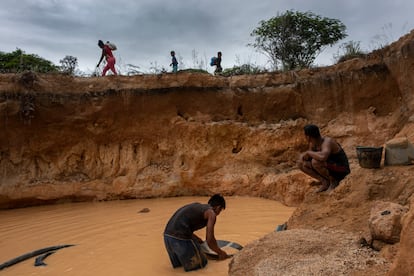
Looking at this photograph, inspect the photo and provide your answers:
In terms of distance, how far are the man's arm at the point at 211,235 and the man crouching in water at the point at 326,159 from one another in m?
1.52

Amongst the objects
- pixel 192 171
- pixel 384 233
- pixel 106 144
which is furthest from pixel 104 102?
pixel 384 233

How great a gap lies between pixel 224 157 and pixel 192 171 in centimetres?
88

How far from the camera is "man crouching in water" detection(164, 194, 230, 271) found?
386 cm

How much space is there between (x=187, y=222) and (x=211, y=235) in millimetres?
353

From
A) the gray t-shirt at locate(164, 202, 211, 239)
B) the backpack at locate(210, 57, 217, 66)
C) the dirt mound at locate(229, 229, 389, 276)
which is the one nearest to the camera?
the dirt mound at locate(229, 229, 389, 276)

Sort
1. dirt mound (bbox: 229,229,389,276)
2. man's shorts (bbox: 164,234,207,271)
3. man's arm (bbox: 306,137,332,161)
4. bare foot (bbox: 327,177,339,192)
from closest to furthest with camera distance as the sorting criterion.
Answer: dirt mound (bbox: 229,229,389,276), man's shorts (bbox: 164,234,207,271), man's arm (bbox: 306,137,332,161), bare foot (bbox: 327,177,339,192)

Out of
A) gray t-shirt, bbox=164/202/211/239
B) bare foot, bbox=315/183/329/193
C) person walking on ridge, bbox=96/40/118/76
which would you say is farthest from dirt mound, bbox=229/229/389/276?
person walking on ridge, bbox=96/40/118/76

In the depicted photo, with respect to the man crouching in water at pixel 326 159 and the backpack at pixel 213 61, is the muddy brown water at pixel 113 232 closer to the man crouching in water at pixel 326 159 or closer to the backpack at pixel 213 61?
the man crouching in water at pixel 326 159

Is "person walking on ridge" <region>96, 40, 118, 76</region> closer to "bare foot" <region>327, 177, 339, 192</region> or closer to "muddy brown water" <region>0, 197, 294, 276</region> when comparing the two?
"muddy brown water" <region>0, 197, 294, 276</region>

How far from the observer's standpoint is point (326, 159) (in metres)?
4.45

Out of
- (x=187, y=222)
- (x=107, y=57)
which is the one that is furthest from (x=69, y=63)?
(x=187, y=222)

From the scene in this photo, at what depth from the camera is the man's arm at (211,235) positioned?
3.87 metres

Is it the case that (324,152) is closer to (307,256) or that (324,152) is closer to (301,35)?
(307,256)

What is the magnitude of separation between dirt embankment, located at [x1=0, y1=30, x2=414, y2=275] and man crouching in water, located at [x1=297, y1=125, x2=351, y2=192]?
3046 mm
